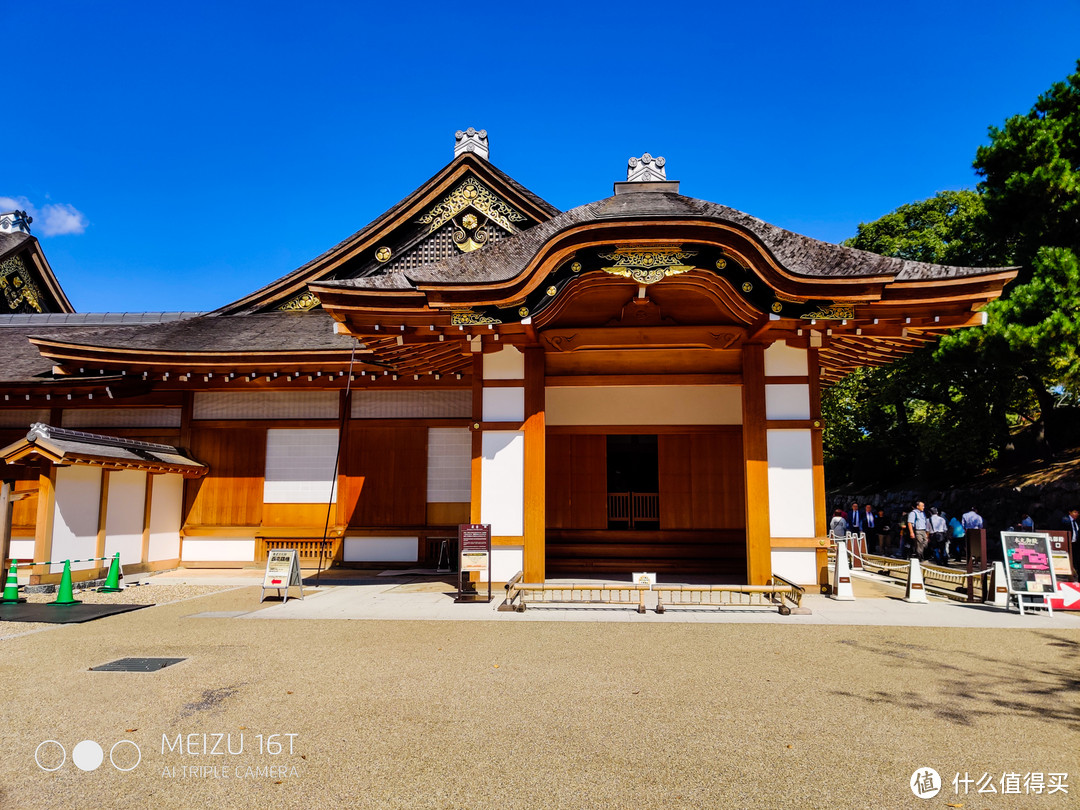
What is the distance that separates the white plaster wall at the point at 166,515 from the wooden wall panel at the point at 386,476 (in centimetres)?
355

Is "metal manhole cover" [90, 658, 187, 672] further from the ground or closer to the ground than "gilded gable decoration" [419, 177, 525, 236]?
closer to the ground

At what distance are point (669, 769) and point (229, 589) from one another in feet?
32.5

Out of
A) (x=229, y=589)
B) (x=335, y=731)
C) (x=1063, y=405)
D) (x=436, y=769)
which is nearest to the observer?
(x=436, y=769)

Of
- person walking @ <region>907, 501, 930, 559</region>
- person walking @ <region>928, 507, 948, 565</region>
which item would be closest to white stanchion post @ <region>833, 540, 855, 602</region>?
person walking @ <region>907, 501, 930, 559</region>

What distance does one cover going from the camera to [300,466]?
45.6 feet

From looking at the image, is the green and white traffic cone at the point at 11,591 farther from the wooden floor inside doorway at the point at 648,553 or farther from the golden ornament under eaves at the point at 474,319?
the wooden floor inside doorway at the point at 648,553

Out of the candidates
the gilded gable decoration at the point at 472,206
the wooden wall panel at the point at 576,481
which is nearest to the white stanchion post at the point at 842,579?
the wooden wall panel at the point at 576,481

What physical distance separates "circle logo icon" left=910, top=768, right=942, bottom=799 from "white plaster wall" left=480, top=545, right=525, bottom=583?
273 inches

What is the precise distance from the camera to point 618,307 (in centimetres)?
1138

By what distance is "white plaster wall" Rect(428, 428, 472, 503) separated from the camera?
13.7m

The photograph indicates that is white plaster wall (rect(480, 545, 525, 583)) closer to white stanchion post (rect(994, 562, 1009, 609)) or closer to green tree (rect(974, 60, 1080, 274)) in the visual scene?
white stanchion post (rect(994, 562, 1009, 609))

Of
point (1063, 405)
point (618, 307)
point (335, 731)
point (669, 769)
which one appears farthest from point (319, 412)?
point (1063, 405)

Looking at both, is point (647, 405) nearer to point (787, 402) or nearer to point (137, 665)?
point (787, 402)

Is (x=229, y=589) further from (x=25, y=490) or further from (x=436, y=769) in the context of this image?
(x=436, y=769)
